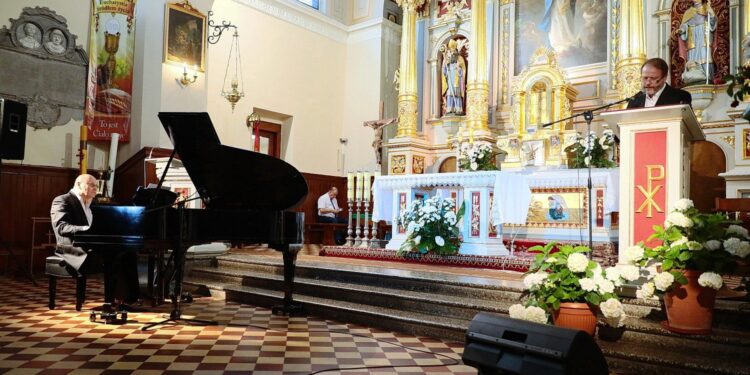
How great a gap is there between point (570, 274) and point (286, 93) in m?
9.48

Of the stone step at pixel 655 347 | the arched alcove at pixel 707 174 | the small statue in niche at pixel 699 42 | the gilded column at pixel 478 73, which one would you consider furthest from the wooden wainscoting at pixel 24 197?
the small statue in niche at pixel 699 42

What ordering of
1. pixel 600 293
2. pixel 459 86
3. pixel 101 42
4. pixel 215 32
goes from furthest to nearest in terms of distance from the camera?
pixel 459 86, pixel 215 32, pixel 101 42, pixel 600 293

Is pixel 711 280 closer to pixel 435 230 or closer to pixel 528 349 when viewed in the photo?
pixel 528 349

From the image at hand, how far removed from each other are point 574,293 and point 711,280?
716 mm

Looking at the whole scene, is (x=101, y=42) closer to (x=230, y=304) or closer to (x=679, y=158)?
(x=230, y=304)

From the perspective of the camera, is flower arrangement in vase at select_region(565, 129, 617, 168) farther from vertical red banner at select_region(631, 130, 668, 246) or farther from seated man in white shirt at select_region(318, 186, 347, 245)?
seated man in white shirt at select_region(318, 186, 347, 245)

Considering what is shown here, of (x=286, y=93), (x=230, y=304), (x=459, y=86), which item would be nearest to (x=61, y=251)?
(x=230, y=304)

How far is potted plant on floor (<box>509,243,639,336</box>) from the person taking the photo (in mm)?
3398

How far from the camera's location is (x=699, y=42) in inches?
356

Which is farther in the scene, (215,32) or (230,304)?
(215,32)

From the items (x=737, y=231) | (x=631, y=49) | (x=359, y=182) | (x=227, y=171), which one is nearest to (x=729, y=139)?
(x=631, y=49)

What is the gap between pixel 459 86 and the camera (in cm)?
1165

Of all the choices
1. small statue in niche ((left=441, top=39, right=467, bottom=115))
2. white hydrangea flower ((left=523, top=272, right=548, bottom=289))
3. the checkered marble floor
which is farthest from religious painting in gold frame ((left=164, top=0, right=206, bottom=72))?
white hydrangea flower ((left=523, top=272, right=548, bottom=289))

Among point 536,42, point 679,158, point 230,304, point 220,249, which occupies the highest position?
point 536,42
